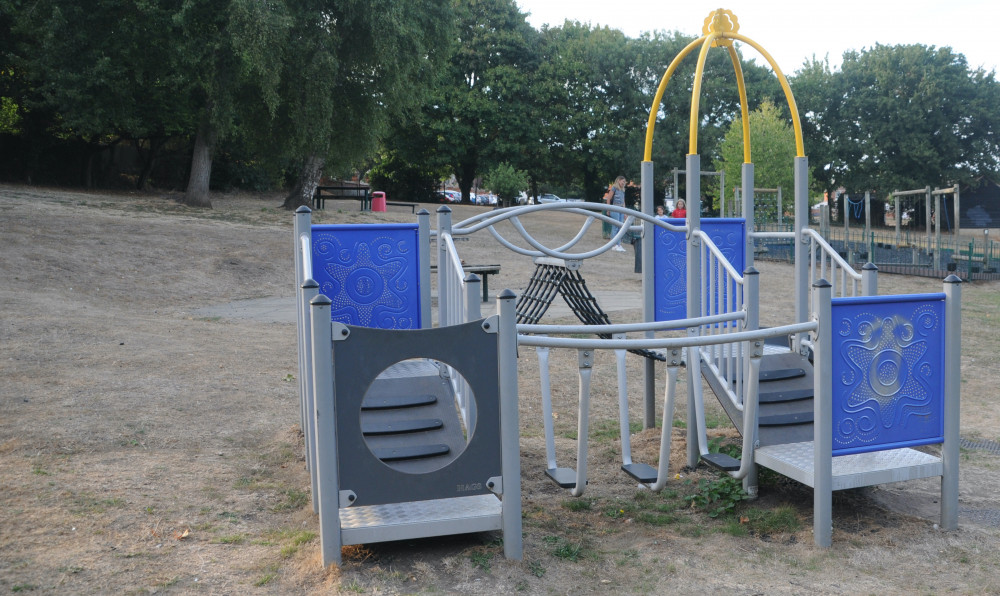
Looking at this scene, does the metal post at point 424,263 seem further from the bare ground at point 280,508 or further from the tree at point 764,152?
the tree at point 764,152

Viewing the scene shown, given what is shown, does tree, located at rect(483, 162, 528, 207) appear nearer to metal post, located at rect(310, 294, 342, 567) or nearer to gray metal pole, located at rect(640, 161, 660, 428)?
gray metal pole, located at rect(640, 161, 660, 428)

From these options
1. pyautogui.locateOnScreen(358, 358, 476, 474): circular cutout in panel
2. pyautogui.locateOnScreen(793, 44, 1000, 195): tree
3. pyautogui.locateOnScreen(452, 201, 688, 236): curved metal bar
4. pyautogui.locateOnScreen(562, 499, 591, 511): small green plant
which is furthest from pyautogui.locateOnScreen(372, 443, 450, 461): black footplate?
pyautogui.locateOnScreen(793, 44, 1000, 195): tree

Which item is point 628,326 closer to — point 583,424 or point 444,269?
point 583,424

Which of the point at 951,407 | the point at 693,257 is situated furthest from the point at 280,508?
the point at 951,407

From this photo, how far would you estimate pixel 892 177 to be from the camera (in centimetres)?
4700

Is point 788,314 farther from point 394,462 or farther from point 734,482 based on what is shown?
point 394,462

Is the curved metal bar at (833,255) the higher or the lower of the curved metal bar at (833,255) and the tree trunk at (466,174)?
the lower

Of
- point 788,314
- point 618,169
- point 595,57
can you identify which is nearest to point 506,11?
point 595,57

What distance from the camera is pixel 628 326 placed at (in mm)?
4762

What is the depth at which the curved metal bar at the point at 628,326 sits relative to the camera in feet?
13.8

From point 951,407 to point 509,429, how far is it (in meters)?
2.53

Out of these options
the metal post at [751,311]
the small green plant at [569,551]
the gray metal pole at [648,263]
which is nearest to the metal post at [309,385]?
the small green plant at [569,551]

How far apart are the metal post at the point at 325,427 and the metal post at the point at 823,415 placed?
8.03 feet

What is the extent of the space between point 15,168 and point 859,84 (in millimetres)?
45308
